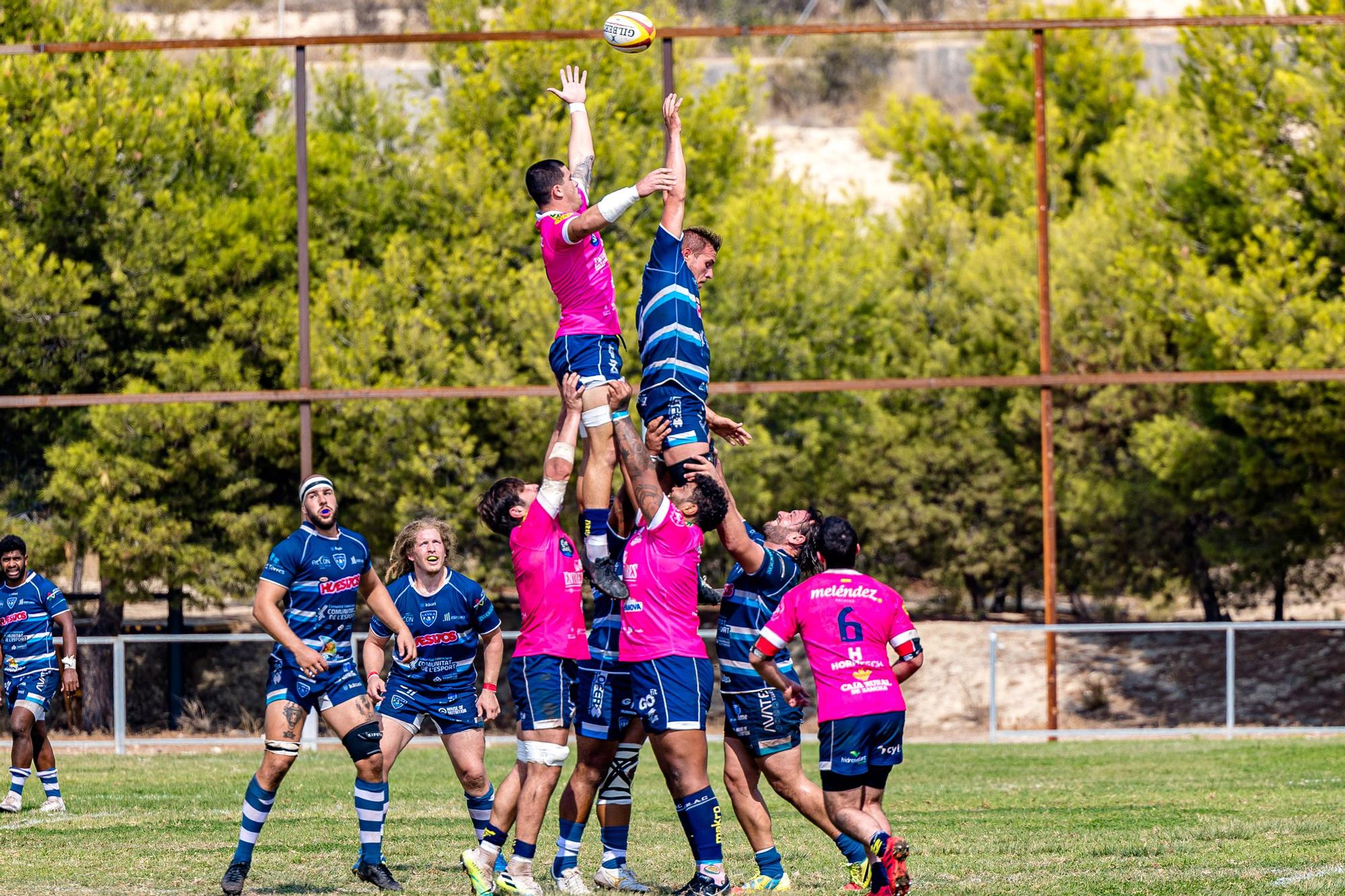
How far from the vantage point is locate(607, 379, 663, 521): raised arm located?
28.1 feet

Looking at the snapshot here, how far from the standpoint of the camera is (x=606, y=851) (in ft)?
30.4

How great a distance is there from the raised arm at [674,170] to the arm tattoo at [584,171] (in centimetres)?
68

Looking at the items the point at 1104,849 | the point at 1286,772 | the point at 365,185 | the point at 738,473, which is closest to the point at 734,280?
the point at 738,473

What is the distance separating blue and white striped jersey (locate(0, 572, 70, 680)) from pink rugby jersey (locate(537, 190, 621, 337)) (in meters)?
6.02

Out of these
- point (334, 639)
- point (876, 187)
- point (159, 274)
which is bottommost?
point (334, 639)

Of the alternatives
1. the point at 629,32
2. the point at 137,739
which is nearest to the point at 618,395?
the point at 629,32

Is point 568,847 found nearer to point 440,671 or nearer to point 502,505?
point 440,671

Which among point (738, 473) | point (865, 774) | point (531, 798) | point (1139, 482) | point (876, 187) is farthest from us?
point (876, 187)

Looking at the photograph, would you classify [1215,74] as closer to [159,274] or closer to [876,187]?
[159,274]

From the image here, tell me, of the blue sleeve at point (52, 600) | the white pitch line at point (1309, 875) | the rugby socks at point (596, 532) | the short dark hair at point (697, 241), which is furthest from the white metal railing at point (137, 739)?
the white pitch line at point (1309, 875)

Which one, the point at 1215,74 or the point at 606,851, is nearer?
the point at 606,851

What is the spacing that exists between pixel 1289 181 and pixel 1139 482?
275 inches

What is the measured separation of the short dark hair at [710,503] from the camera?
8359mm

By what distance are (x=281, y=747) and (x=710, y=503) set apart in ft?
9.33
